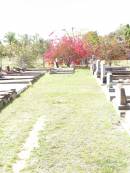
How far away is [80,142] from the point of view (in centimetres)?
949

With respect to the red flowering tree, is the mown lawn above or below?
below

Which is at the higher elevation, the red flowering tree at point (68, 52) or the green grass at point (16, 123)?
the red flowering tree at point (68, 52)

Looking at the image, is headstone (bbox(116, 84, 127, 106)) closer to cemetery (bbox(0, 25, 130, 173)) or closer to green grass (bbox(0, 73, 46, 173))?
cemetery (bbox(0, 25, 130, 173))

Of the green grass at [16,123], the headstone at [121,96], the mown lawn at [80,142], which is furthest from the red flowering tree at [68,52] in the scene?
the headstone at [121,96]

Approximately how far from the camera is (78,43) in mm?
48719

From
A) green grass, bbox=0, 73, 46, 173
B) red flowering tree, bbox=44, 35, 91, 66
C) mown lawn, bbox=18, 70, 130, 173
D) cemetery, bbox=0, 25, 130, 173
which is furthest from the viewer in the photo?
red flowering tree, bbox=44, 35, 91, 66

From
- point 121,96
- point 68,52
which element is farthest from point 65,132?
point 68,52

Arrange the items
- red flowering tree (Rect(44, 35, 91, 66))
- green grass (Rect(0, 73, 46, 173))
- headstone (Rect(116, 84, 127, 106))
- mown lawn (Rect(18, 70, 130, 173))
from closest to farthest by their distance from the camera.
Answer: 1. mown lawn (Rect(18, 70, 130, 173))
2. green grass (Rect(0, 73, 46, 173))
3. headstone (Rect(116, 84, 127, 106))
4. red flowering tree (Rect(44, 35, 91, 66))

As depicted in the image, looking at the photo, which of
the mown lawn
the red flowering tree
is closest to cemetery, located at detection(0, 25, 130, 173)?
the mown lawn

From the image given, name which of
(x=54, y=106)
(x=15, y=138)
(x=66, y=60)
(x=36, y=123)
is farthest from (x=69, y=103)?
(x=66, y=60)

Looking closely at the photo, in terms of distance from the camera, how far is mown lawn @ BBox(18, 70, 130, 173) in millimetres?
7672

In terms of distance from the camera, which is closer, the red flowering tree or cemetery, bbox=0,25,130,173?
cemetery, bbox=0,25,130,173

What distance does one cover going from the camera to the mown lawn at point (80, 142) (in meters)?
7.67

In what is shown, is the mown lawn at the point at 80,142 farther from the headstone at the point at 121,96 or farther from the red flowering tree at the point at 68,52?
the red flowering tree at the point at 68,52
